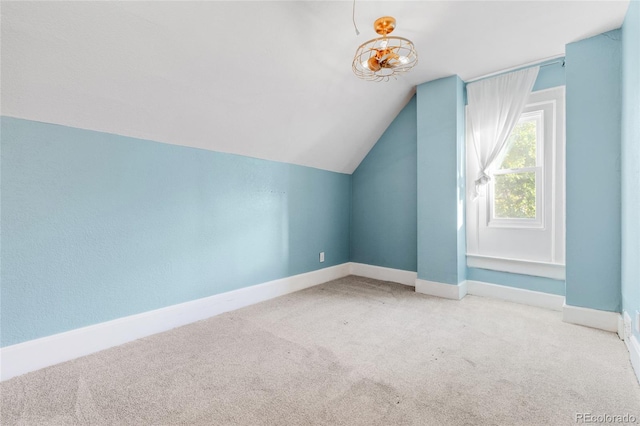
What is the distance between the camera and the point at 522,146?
9.80ft

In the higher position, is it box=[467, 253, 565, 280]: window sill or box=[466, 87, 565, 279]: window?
box=[466, 87, 565, 279]: window

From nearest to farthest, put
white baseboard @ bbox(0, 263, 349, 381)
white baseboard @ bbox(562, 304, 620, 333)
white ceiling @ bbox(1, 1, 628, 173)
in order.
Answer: white ceiling @ bbox(1, 1, 628, 173)
white baseboard @ bbox(0, 263, 349, 381)
white baseboard @ bbox(562, 304, 620, 333)

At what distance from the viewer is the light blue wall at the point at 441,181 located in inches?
122

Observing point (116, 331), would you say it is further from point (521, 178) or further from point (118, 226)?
point (521, 178)

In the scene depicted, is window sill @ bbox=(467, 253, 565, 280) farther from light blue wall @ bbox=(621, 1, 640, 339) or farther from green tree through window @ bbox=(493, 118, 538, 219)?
light blue wall @ bbox=(621, 1, 640, 339)

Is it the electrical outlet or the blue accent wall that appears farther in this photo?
the blue accent wall

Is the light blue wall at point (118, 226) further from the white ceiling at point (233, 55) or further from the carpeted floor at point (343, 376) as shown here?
the carpeted floor at point (343, 376)

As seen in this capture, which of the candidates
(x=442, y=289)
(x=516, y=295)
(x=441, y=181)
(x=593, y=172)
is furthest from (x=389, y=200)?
(x=593, y=172)

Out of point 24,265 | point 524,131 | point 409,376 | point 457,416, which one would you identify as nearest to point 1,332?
point 24,265

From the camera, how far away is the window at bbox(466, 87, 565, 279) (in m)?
2.79

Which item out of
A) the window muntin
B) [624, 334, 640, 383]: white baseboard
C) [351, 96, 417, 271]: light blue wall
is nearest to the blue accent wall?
the window muntin

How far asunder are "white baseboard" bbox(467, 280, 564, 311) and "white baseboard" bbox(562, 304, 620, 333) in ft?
1.02

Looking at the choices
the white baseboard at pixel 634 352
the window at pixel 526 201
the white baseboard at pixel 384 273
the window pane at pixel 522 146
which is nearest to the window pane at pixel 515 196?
the window at pixel 526 201

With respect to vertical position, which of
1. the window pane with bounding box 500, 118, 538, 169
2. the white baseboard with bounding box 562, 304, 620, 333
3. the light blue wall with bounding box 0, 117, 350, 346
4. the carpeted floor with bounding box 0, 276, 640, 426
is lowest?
the carpeted floor with bounding box 0, 276, 640, 426
